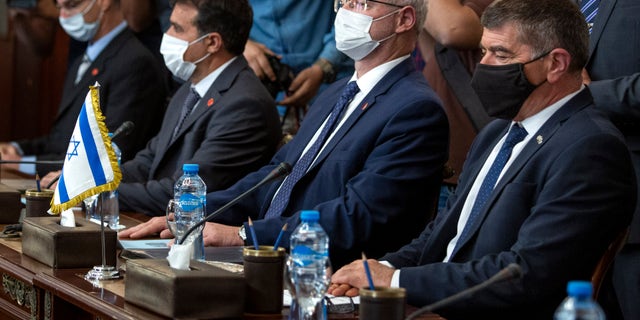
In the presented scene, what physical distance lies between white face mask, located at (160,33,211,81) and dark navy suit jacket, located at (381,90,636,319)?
210 centimetres

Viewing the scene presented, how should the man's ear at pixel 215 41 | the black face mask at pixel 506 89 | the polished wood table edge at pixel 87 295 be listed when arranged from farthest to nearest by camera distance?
the man's ear at pixel 215 41 < the black face mask at pixel 506 89 < the polished wood table edge at pixel 87 295

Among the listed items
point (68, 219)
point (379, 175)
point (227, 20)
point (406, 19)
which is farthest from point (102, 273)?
point (227, 20)

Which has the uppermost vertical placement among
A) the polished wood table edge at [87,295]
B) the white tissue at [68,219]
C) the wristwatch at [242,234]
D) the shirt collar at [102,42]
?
the shirt collar at [102,42]

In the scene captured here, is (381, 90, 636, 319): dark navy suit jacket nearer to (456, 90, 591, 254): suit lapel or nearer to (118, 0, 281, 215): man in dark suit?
(456, 90, 591, 254): suit lapel

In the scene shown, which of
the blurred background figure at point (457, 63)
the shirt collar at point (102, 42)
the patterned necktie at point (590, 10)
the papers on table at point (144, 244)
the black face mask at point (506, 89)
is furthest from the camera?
the shirt collar at point (102, 42)

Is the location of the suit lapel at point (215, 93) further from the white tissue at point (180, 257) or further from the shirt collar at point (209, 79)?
the white tissue at point (180, 257)

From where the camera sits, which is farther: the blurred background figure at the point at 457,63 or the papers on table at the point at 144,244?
the blurred background figure at the point at 457,63

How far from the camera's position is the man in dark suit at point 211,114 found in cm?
448

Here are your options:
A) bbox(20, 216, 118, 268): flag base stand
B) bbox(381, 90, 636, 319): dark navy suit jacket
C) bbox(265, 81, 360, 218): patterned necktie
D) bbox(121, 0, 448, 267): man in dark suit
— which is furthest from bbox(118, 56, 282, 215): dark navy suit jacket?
bbox(381, 90, 636, 319): dark navy suit jacket

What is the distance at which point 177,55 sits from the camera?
4.79 m

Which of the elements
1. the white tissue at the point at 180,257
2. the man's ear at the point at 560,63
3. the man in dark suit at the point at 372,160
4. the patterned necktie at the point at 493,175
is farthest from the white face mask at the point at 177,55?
the white tissue at the point at 180,257

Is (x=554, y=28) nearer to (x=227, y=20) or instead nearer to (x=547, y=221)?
(x=547, y=221)

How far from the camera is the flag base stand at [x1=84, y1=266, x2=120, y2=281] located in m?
2.96

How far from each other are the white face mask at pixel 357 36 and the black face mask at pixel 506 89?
2.46 feet
